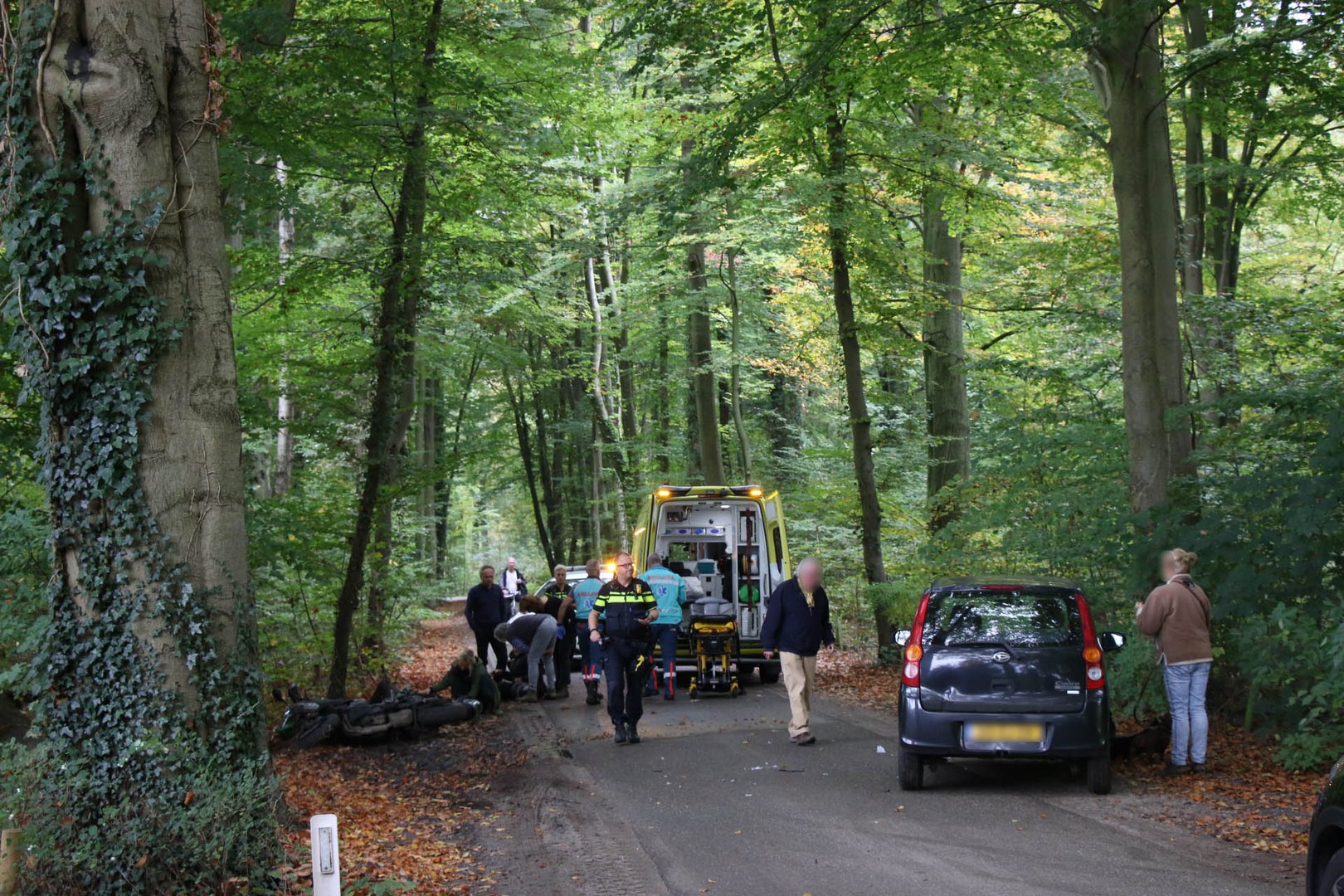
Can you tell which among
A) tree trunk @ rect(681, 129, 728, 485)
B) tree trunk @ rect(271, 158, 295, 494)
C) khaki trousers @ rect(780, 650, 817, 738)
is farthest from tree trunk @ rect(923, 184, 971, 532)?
tree trunk @ rect(271, 158, 295, 494)

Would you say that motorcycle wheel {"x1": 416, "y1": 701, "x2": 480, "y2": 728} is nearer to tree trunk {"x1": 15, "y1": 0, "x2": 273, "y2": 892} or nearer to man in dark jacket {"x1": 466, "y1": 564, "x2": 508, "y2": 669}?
man in dark jacket {"x1": 466, "y1": 564, "x2": 508, "y2": 669}

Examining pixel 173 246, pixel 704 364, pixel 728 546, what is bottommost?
pixel 728 546

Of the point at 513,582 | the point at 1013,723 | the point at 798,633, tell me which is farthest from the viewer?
the point at 513,582

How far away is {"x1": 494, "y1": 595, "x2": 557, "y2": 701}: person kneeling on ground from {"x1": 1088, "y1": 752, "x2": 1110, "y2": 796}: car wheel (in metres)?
8.16

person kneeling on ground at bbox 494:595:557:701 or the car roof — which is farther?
person kneeling on ground at bbox 494:595:557:701

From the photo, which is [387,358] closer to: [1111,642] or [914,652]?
[914,652]

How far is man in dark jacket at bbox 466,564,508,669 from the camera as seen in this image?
16625mm

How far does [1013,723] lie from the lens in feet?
28.1

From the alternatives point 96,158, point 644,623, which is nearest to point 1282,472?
point 644,623

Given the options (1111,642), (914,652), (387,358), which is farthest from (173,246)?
(387,358)

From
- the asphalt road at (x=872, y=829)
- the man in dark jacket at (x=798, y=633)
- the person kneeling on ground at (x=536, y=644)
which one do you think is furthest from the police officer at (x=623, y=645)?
the person kneeling on ground at (x=536, y=644)

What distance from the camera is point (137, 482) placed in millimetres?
6395

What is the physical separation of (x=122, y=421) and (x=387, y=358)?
8256 millimetres

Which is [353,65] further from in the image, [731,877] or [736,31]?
[731,877]
